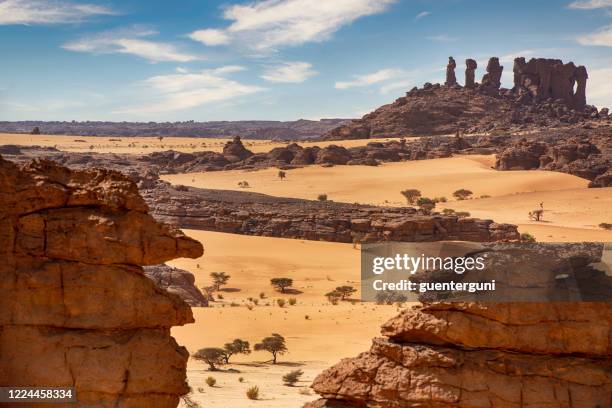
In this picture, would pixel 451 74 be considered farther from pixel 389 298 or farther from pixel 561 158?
pixel 389 298

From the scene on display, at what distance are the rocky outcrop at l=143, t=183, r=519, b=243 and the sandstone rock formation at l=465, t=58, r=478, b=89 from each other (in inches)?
3833

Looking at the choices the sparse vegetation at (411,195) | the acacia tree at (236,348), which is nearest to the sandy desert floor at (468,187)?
the sparse vegetation at (411,195)

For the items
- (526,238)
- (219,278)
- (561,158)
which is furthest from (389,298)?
(561,158)

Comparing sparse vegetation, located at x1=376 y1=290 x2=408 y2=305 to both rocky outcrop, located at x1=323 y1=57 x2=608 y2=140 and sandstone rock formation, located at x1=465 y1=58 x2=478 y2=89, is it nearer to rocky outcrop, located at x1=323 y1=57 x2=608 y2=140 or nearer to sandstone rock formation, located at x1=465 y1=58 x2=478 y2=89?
rocky outcrop, located at x1=323 y1=57 x2=608 y2=140

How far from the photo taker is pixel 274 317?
29266mm

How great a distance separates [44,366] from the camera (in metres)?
10.4

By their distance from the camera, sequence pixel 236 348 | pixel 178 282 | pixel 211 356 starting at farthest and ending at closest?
1. pixel 178 282
2. pixel 236 348
3. pixel 211 356

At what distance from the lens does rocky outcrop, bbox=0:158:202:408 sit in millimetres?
10469

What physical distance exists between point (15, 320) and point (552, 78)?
475 feet

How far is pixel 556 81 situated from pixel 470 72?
51.8 ft

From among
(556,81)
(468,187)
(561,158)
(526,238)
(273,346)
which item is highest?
(556,81)

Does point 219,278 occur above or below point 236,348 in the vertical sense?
below

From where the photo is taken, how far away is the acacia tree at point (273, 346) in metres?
23.3

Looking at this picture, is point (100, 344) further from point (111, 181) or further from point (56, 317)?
point (111, 181)
